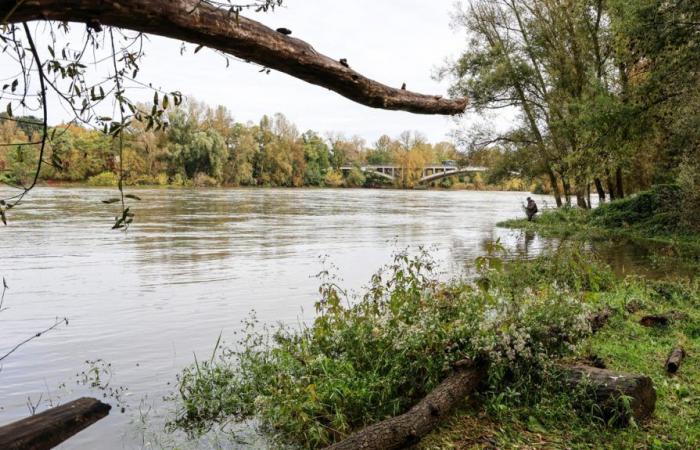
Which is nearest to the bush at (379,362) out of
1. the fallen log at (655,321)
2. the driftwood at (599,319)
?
the driftwood at (599,319)

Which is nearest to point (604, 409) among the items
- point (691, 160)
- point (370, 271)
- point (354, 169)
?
point (370, 271)

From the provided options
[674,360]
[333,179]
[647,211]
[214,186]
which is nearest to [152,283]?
[674,360]

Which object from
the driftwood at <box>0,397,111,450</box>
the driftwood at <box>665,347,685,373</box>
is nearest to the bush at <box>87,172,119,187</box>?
the driftwood at <box>0,397,111,450</box>

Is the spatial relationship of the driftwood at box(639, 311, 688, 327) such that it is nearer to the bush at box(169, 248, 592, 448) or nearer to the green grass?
the green grass

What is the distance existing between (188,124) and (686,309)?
80.4m

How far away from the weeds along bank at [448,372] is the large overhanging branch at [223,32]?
104 inches

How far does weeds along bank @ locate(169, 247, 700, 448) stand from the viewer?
435 cm

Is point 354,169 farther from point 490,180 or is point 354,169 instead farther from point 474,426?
point 474,426

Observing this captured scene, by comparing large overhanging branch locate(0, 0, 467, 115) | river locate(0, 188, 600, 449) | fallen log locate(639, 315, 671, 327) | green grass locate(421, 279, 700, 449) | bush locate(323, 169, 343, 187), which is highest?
bush locate(323, 169, 343, 187)

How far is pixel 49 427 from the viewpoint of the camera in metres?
3.83

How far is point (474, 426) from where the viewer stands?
4445mm

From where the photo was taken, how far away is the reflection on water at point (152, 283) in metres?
6.89

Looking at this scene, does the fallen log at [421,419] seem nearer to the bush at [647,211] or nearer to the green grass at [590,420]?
the green grass at [590,420]

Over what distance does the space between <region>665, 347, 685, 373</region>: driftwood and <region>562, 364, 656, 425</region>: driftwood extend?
103 cm
